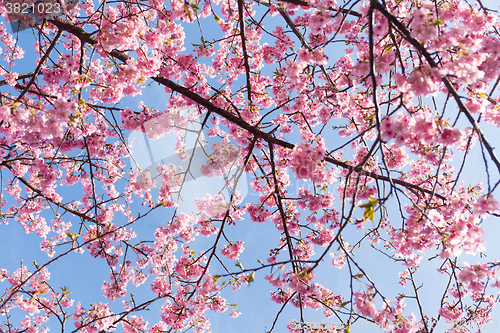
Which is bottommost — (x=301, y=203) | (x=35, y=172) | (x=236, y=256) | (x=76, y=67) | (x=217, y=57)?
(x=236, y=256)

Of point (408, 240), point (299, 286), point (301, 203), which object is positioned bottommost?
point (299, 286)

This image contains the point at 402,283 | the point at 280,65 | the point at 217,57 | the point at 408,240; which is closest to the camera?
the point at 408,240

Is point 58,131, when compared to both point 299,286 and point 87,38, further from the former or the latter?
point 299,286

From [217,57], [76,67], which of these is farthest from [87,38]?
[217,57]

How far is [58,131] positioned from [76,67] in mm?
1998

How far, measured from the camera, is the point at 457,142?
7.08 ft

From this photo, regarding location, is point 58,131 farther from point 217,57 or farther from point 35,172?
point 217,57

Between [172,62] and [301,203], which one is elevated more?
[172,62]

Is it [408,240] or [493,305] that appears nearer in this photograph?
[408,240]

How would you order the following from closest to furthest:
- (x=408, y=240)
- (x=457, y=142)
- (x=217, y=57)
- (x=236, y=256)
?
(x=457, y=142) → (x=408, y=240) → (x=236, y=256) → (x=217, y=57)

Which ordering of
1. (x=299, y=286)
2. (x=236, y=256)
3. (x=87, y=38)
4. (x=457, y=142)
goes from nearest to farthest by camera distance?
(x=457, y=142) → (x=299, y=286) → (x=87, y=38) → (x=236, y=256)

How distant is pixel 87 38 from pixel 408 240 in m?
4.83

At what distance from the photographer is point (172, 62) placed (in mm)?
5039

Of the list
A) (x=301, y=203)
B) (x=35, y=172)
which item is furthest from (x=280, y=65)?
(x=35, y=172)
